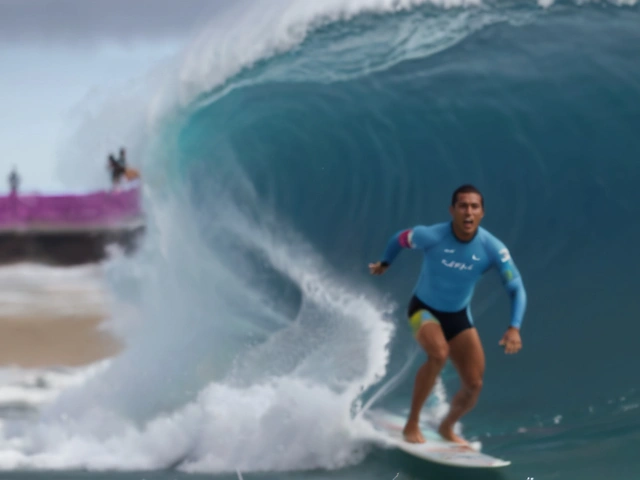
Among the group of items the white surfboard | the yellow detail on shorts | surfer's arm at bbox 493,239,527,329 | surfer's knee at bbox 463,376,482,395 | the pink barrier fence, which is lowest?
the white surfboard

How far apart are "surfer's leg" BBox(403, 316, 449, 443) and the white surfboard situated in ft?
0.12

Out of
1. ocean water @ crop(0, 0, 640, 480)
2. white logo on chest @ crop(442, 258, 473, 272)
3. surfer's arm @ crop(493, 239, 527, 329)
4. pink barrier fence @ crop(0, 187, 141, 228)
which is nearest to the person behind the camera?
surfer's arm @ crop(493, 239, 527, 329)

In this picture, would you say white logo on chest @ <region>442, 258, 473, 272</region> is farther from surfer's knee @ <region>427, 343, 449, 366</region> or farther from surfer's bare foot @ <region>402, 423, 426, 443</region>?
surfer's bare foot @ <region>402, 423, 426, 443</region>

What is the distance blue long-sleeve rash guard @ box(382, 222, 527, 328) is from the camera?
294 cm

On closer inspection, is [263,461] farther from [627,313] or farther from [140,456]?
[627,313]

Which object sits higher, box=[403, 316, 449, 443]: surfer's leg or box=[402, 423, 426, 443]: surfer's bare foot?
box=[403, 316, 449, 443]: surfer's leg

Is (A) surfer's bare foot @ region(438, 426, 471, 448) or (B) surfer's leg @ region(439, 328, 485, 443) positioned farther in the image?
(A) surfer's bare foot @ region(438, 426, 471, 448)

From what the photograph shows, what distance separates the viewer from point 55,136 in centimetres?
387

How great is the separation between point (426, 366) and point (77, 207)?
194 cm

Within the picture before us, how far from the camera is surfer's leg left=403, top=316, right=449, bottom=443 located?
2954 mm

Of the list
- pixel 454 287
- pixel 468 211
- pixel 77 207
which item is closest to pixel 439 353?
pixel 454 287

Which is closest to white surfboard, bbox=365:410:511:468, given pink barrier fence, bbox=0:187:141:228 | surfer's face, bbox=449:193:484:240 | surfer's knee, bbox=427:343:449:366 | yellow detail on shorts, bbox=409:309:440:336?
surfer's knee, bbox=427:343:449:366

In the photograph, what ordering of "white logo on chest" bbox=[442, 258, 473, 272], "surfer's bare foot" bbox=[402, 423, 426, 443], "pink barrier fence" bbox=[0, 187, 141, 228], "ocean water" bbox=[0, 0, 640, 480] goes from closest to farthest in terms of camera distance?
"white logo on chest" bbox=[442, 258, 473, 272]
"surfer's bare foot" bbox=[402, 423, 426, 443]
"ocean water" bbox=[0, 0, 640, 480]
"pink barrier fence" bbox=[0, 187, 141, 228]

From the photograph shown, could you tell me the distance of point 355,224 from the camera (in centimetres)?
371
